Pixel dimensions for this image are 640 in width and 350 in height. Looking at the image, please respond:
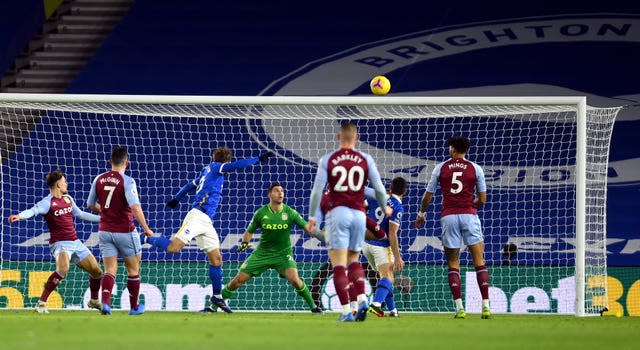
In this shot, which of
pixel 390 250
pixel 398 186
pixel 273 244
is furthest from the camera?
pixel 273 244

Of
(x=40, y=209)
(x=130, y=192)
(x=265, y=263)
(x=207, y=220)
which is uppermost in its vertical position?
(x=130, y=192)

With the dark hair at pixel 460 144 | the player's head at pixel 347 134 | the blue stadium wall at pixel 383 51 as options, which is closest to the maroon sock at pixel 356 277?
the player's head at pixel 347 134

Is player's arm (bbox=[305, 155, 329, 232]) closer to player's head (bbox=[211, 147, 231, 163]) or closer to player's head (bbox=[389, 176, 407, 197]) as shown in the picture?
player's head (bbox=[389, 176, 407, 197])

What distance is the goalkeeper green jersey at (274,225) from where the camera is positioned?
14734 mm

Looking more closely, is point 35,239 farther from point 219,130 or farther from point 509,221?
point 509,221

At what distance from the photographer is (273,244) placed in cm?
1485

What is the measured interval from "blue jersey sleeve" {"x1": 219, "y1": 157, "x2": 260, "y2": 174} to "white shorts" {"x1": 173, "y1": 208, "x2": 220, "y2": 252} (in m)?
0.65

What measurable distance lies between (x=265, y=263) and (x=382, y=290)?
6.45 ft

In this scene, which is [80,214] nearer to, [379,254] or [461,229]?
[379,254]

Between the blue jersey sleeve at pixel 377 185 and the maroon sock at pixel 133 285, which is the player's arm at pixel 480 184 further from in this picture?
the maroon sock at pixel 133 285

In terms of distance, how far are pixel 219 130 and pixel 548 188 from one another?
241 inches

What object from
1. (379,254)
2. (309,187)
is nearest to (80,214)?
(379,254)

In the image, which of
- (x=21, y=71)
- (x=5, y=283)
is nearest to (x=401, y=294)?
(x=5, y=283)

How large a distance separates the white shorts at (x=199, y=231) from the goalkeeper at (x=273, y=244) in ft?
1.80
